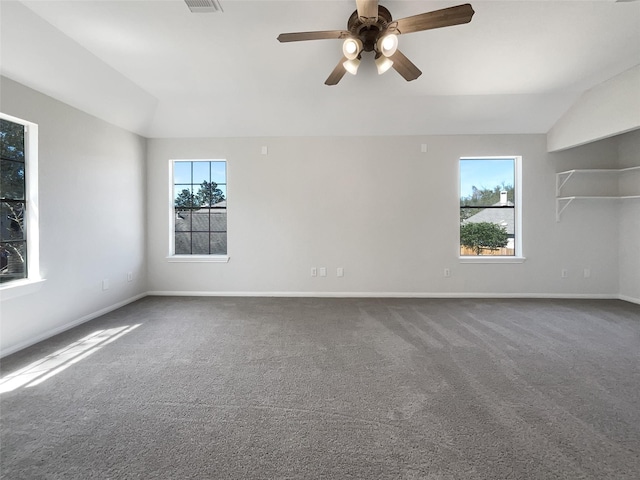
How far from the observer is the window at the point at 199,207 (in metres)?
4.65

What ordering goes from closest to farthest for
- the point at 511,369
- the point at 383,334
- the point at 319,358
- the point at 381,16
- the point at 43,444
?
the point at 43,444 < the point at 381,16 < the point at 511,369 < the point at 319,358 < the point at 383,334

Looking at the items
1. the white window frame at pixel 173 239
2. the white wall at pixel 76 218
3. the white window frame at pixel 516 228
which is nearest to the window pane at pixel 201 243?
the white window frame at pixel 173 239

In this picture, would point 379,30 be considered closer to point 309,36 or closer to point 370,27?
point 370,27

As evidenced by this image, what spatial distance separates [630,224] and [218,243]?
20.8 ft

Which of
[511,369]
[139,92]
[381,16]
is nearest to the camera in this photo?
[381,16]

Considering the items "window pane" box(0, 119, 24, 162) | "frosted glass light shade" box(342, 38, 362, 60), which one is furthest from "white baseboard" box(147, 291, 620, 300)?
"frosted glass light shade" box(342, 38, 362, 60)

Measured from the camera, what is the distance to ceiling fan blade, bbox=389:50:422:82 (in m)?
2.27

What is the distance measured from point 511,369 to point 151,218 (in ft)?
Result: 16.5

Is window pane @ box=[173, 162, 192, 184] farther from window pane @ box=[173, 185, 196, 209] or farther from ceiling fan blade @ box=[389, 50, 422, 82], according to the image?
ceiling fan blade @ box=[389, 50, 422, 82]

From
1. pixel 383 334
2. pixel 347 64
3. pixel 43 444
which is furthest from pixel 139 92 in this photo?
pixel 383 334

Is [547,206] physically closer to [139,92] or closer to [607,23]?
[607,23]

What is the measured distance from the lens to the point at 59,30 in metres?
2.48

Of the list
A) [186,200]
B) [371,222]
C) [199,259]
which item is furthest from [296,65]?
[199,259]

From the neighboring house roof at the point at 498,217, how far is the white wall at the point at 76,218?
5.26 meters
